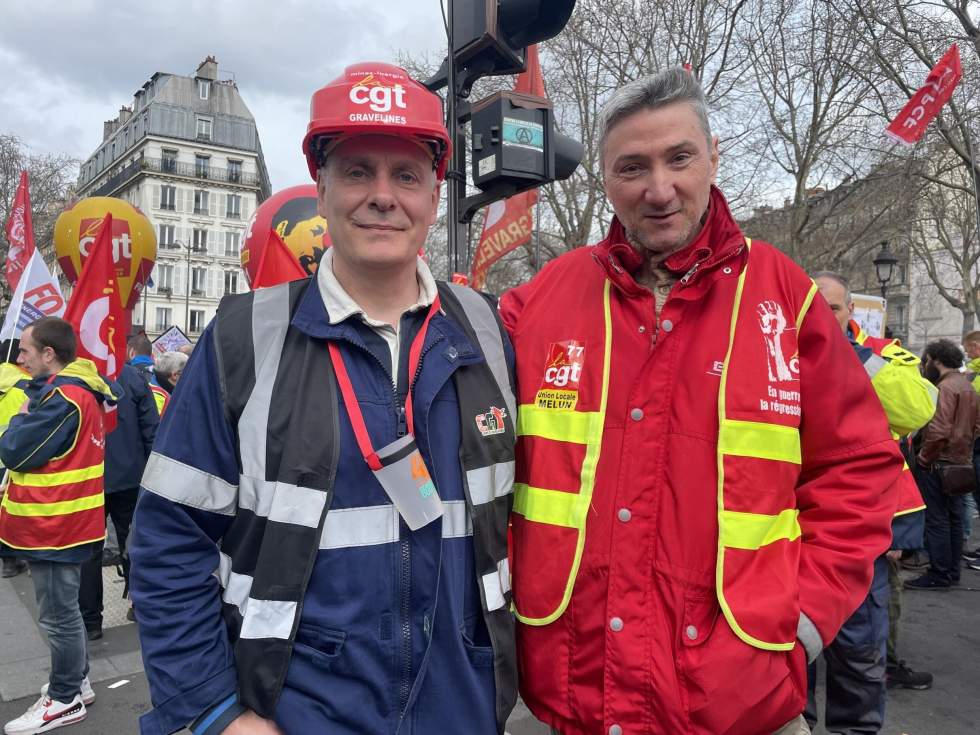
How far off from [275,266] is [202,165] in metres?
69.7

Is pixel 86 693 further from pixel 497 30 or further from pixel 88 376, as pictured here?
pixel 497 30

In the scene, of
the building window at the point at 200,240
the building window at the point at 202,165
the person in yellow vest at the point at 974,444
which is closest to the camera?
the person in yellow vest at the point at 974,444

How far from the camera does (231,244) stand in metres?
64.8

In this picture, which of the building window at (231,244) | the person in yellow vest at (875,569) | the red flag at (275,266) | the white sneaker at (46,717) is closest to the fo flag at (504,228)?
the person in yellow vest at (875,569)

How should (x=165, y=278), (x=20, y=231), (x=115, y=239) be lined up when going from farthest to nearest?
(x=165, y=278) → (x=115, y=239) → (x=20, y=231)

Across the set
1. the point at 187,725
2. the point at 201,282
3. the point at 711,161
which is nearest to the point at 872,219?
the point at 711,161

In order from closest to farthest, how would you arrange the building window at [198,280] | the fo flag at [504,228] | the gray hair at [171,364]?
1. the gray hair at [171,364]
2. the fo flag at [504,228]
3. the building window at [198,280]

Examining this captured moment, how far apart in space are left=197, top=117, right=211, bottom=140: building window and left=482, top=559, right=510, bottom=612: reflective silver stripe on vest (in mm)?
73266

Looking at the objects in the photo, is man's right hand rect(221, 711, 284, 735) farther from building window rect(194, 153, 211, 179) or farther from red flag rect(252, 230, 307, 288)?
building window rect(194, 153, 211, 179)

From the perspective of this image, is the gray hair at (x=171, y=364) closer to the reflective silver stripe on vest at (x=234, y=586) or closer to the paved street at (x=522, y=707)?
the paved street at (x=522, y=707)

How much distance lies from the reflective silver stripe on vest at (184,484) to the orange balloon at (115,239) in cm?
880

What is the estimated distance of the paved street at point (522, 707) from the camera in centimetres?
432

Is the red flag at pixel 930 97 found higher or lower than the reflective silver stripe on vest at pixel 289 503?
higher

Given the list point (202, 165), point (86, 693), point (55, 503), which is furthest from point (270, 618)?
point (202, 165)
